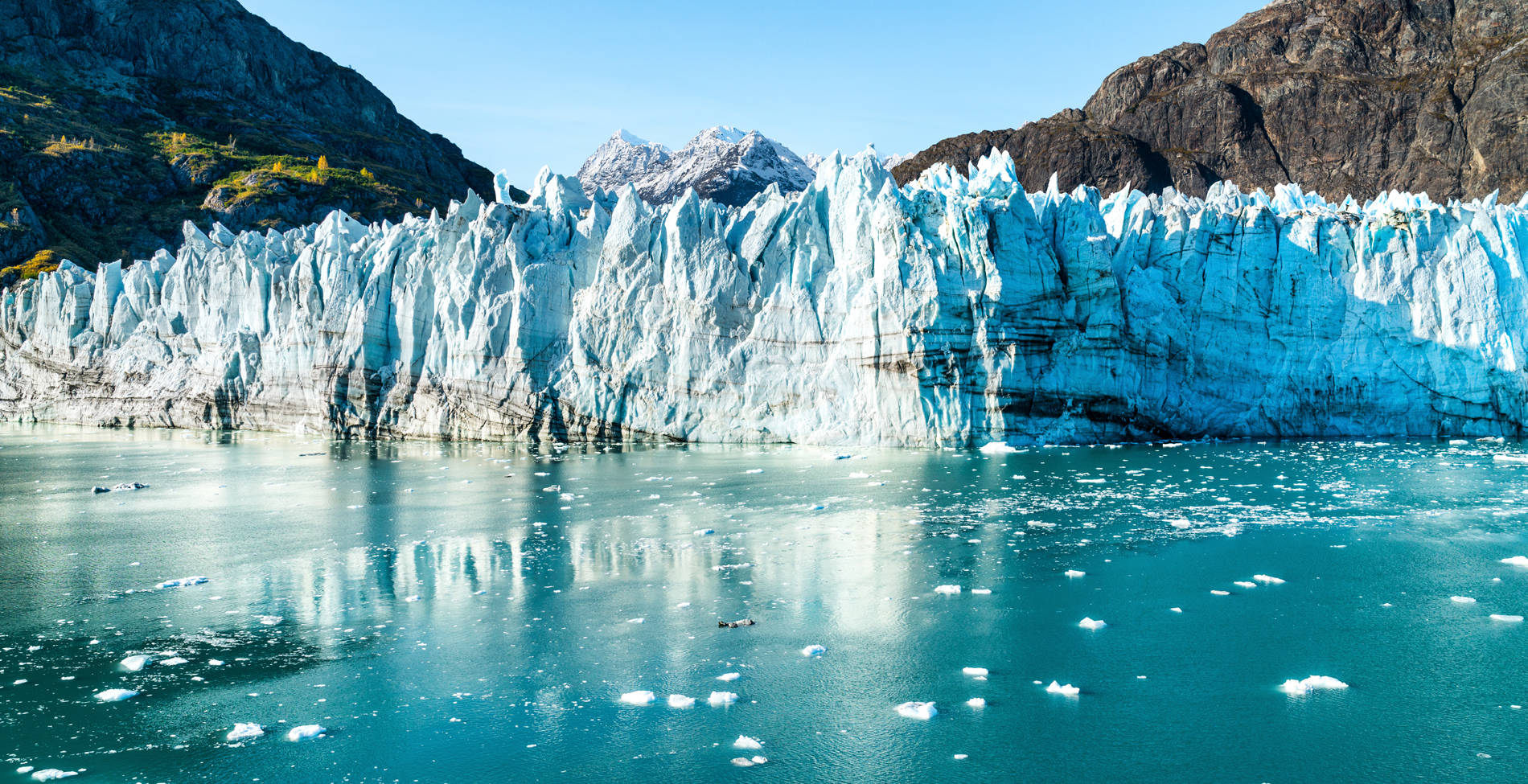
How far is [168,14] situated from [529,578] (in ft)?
256

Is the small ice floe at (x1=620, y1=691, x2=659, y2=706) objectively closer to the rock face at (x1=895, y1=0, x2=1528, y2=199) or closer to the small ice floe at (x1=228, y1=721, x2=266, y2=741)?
the small ice floe at (x1=228, y1=721, x2=266, y2=741)

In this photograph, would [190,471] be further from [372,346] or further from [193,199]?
[193,199]

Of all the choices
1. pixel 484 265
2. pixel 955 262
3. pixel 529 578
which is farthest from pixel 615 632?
pixel 484 265

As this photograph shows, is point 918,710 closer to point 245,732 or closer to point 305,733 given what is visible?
point 305,733

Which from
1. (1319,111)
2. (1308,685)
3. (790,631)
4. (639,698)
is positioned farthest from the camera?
(1319,111)

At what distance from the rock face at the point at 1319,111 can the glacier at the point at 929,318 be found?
28.7 m

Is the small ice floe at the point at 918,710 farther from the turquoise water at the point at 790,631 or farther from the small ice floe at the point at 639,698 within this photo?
the small ice floe at the point at 639,698

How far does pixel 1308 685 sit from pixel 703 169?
70345mm

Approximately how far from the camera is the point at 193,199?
5506 cm

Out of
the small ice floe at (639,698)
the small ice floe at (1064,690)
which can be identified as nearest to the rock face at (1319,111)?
the small ice floe at (1064,690)

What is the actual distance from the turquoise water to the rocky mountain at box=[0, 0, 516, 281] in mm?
43722

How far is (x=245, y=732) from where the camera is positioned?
5914 millimetres

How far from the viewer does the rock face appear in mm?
46656

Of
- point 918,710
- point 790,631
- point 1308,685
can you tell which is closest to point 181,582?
point 790,631
